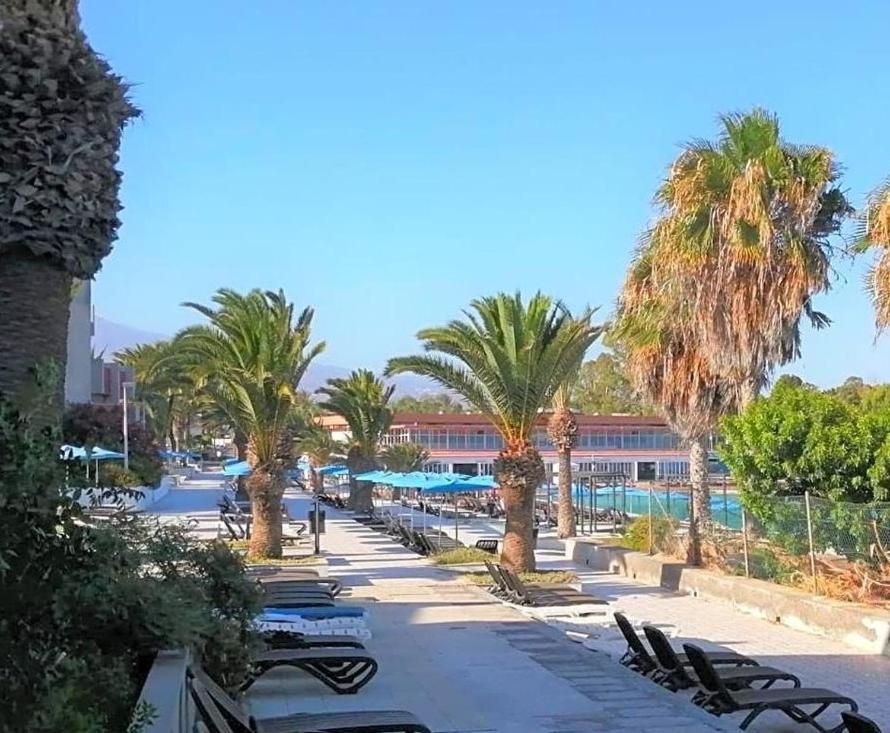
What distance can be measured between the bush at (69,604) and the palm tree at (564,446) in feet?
85.2

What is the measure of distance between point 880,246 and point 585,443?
5156 cm

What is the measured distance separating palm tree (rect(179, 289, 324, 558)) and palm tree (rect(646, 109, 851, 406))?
8.51 metres

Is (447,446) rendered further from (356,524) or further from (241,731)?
(241,731)

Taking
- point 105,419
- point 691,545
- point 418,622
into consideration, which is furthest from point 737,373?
point 105,419

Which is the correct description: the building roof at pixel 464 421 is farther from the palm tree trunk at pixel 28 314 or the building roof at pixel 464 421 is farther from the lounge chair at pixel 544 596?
the palm tree trunk at pixel 28 314

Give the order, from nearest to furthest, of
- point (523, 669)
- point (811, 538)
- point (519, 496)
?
point (523, 669), point (811, 538), point (519, 496)

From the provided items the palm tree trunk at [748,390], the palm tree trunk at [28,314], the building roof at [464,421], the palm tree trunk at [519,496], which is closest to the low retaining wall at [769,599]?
the palm tree trunk at [519,496]

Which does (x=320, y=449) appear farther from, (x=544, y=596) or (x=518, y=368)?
(x=544, y=596)

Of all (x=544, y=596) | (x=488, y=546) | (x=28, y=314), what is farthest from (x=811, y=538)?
(x=28, y=314)

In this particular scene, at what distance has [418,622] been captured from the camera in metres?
15.6

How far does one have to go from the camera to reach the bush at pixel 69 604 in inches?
165

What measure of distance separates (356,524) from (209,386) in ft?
35.7

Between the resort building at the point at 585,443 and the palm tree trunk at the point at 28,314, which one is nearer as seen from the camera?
the palm tree trunk at the point at 28,314

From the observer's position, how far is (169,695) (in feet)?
16.3
